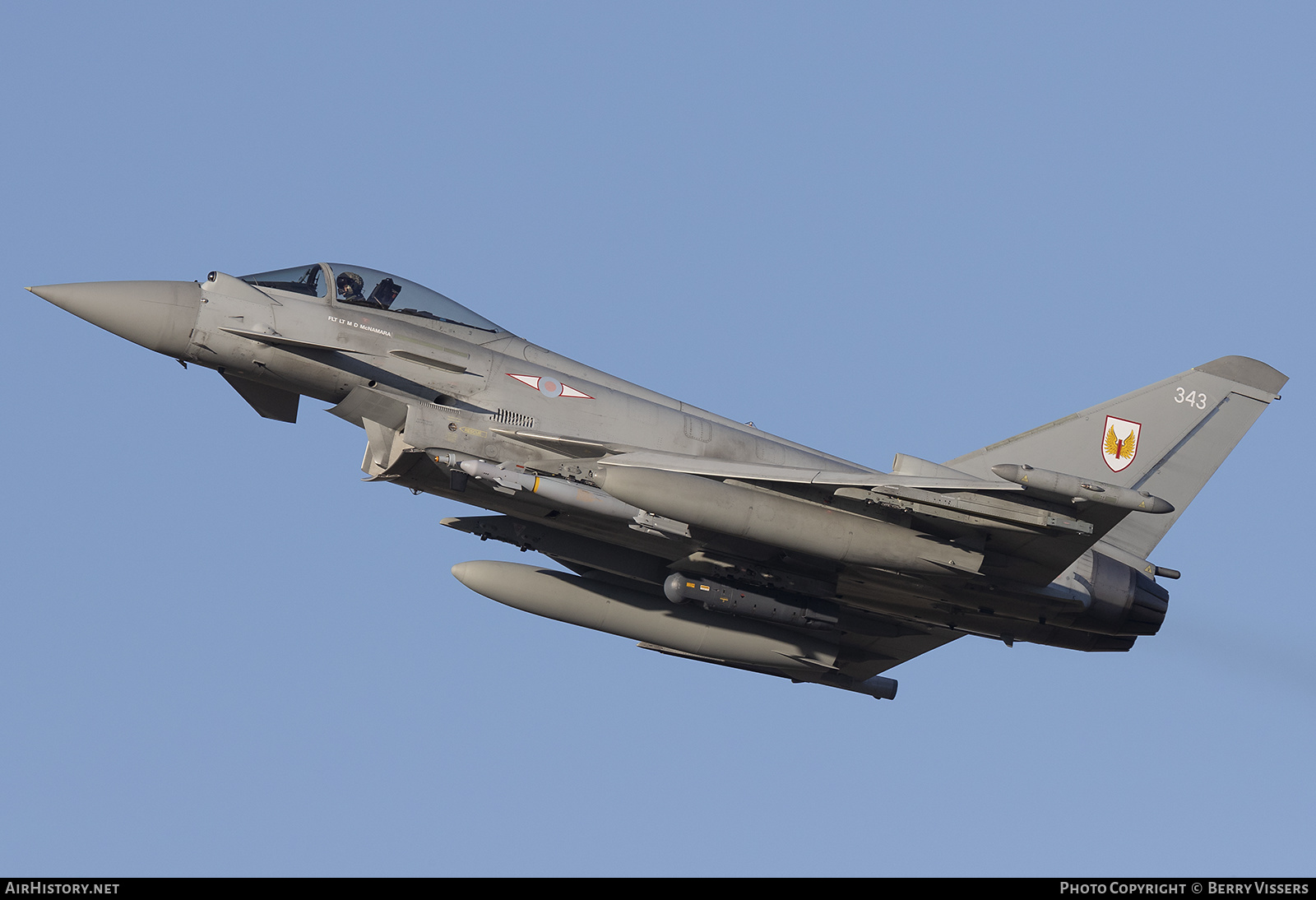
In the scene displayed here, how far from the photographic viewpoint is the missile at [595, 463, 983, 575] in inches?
559

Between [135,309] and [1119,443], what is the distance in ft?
41.7

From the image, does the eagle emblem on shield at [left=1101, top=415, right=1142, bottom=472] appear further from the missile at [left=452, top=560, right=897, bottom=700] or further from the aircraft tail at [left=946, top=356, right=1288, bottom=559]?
the missile at [left=452, top=560, right=897, bottom=700]

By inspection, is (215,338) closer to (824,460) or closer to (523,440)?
(523,440)

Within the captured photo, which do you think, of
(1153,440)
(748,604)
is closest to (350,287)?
(748,604)

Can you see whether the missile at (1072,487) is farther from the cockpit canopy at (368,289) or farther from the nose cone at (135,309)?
the nose cone at (135,309)

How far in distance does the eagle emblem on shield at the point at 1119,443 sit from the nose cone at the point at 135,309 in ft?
38.9

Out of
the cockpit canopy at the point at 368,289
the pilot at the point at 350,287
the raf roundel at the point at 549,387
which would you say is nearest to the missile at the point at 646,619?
the raf roundel at the point at 549,387

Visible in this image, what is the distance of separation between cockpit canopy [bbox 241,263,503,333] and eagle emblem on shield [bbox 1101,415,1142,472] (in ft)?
28.0

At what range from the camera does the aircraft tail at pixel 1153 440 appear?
17.7 metres

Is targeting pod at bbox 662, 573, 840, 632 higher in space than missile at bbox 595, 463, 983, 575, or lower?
lower

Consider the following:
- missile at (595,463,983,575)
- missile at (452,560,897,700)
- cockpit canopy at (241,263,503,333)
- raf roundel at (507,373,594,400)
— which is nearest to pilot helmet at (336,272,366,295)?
cockpit canopy at (241,263,503,333)

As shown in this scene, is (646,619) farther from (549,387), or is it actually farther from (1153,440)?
(1153,440)
